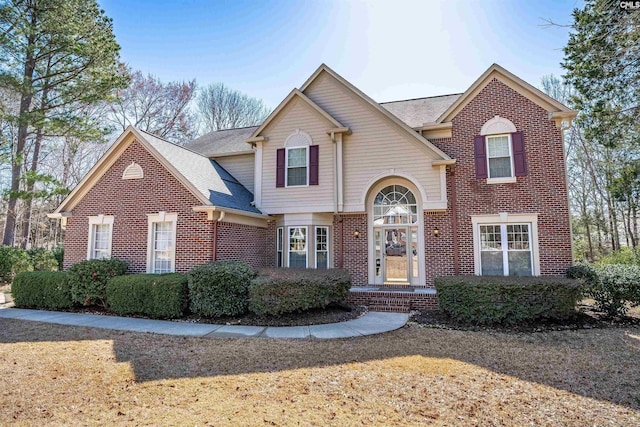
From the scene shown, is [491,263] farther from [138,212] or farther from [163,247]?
[138,212]

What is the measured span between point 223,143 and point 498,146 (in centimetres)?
1179

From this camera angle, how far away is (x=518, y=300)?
8273 millimetres

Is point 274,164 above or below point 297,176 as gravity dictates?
above

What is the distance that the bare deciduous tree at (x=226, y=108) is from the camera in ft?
96.8

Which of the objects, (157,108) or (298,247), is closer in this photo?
(298,247)

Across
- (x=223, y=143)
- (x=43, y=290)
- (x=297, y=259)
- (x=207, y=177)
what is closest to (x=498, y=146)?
(x=297, y=259)

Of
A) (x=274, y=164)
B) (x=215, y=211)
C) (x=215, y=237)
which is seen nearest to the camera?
(x=215, y=211)

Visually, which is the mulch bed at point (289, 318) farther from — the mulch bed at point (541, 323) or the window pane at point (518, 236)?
the window pane at point (518, 236)

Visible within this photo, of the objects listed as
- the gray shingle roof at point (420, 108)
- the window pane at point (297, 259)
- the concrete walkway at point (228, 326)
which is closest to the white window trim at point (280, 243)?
the window pane at point (297, 259)

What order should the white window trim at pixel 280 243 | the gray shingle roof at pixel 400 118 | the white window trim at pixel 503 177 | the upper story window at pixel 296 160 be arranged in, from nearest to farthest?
the white window trim at pixel 503 177 < the upper story window at pixel 296 160 < the white window trim at pixel 280 243 < the gray shingle roof at pixel 400 118

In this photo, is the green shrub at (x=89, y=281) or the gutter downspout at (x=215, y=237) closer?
the green shrub at (x=89, y=281)

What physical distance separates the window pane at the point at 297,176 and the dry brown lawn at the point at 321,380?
687 cm

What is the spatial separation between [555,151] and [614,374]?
8.05 m

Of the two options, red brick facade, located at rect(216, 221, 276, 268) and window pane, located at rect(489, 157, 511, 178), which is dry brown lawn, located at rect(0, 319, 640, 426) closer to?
red brick facade, located at rect(216, 221, 276, 268)
